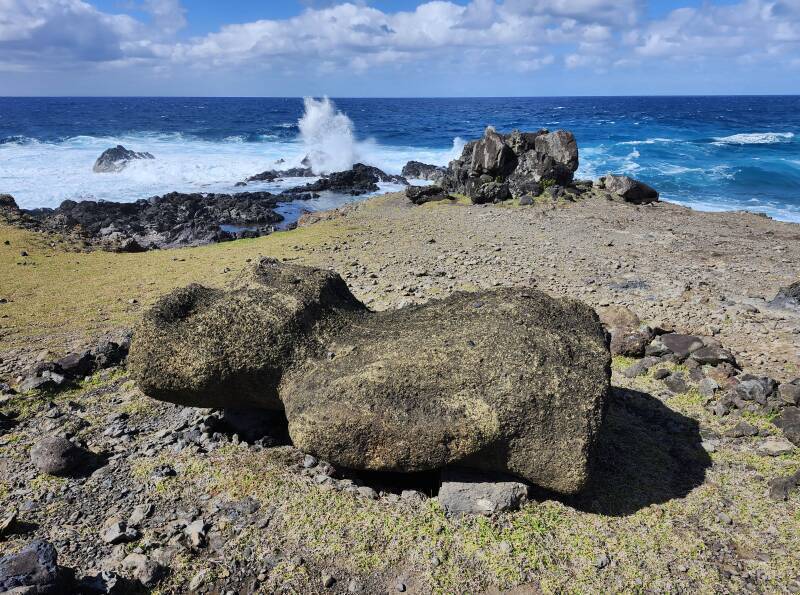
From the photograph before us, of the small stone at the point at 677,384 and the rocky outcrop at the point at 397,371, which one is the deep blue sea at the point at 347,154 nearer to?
the small stone at the point at 677,384

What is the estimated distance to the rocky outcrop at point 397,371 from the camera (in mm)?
5121

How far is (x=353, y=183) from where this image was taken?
35.4m

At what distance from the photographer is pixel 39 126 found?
76938 mm

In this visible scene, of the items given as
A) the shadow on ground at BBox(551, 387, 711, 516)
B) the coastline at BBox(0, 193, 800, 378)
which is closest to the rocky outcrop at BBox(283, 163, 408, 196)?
the coastline at BBox(0, 193, 800, 378)

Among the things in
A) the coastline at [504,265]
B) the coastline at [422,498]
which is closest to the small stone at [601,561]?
the coastline at [422,498]

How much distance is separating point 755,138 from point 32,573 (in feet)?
216

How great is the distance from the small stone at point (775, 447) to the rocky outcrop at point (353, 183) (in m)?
28.2

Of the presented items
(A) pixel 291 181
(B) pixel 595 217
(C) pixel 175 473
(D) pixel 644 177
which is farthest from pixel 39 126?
(C) pixel 175 473

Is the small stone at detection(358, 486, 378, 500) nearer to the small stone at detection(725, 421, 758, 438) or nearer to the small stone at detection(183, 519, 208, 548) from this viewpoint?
the small stone at detection(183, 519, 208, 548)

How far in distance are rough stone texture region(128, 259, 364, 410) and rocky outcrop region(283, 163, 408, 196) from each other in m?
27.4

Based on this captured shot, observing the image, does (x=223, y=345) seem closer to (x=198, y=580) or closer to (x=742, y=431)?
(x=198, y=580)

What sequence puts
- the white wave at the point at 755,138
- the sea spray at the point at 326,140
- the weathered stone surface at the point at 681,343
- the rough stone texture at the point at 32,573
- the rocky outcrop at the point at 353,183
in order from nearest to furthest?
1. the rough stone texture at the point at 32,573
2. the weathered stone surface at the point at 681,343
3. the rocky outcrop at the point at 353,183
4. the sea spray at the point at 326,140
5. the white wave at the point at 755,138

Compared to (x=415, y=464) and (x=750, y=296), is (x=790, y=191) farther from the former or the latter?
(x=415, y=464)

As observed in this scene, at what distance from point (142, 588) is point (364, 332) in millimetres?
3031
